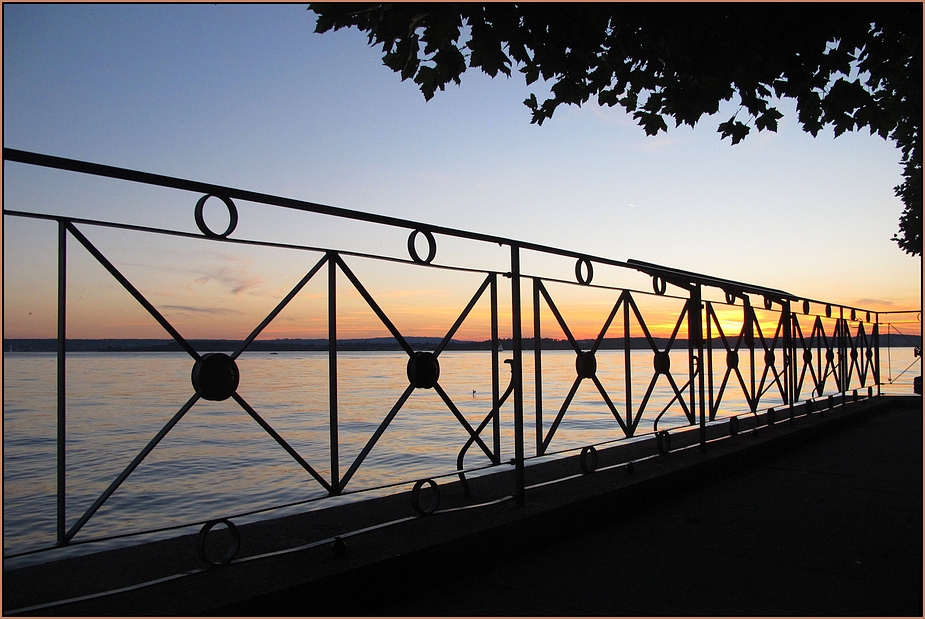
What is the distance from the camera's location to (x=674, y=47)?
4.02 m

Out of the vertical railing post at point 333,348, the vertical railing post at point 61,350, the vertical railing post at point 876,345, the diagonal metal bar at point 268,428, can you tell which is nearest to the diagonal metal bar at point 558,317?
the vertical railing post at point 333,348

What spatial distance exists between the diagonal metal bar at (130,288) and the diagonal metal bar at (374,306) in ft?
2.56

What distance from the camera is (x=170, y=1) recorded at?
2.93 m

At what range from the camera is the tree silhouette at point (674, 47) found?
12.7 ft

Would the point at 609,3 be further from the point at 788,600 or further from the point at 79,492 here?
the point at 79,492

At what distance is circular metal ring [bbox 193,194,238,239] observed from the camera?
2.58m

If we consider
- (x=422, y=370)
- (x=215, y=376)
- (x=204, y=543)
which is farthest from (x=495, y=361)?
(x=204, y=543)

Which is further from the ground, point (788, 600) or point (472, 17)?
point (472, 17)

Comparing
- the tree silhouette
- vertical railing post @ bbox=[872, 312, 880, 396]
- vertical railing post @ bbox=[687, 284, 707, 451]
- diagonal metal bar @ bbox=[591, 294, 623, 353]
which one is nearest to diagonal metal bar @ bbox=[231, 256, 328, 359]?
the tree silhouette

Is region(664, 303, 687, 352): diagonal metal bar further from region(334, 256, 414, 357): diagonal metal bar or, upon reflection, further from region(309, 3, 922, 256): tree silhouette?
region(334, 256, 414, 357): diagonal metal bar

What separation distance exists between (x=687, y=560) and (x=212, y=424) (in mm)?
11040

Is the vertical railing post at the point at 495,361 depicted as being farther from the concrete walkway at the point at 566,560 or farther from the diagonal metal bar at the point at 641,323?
the diagonal metal bar at the point at 641,323

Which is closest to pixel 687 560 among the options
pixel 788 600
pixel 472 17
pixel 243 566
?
pixel 788 600

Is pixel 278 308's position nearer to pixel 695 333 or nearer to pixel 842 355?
pixel 695 333
